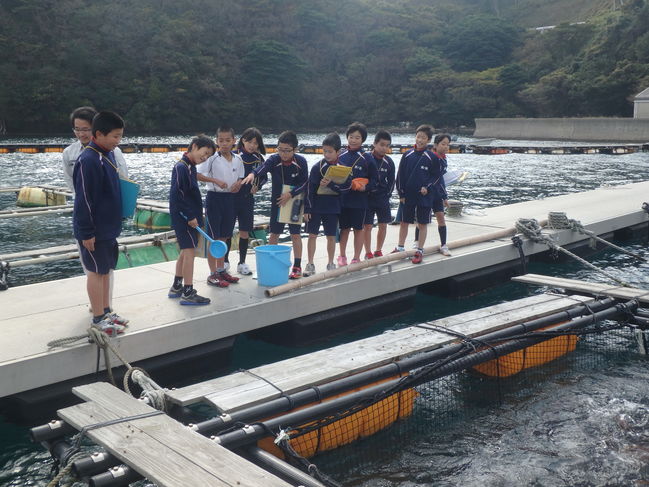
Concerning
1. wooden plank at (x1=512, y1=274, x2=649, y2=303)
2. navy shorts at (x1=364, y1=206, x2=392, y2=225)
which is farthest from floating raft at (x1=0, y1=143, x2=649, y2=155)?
wooden plank at (x1=512, y1=274, x2=649, y2=303)

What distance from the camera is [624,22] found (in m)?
61.2

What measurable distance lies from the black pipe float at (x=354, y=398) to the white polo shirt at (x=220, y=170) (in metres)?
2.80

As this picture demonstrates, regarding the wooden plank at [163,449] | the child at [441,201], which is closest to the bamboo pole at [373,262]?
the child at [441,201]

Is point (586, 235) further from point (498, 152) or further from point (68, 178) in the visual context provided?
point (498, 152)

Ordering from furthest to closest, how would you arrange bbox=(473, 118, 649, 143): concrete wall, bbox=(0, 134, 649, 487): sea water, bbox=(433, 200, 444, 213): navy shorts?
bbox=(473, 118, 649, 143): concrete wall → bbox=(433, 200, 444, 213): navy shorts → bbox=(0, 134, 649, 487): sea water

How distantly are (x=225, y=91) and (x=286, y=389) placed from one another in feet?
215

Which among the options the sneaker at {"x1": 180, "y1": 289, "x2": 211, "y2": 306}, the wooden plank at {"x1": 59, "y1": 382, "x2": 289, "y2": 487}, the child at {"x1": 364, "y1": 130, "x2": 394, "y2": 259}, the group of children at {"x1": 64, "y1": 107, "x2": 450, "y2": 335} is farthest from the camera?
the child at {"x1": 364, "y1": 130, "x2": 394, "y2": 259}

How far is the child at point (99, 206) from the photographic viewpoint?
471 cm

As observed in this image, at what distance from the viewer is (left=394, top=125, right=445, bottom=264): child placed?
7824mm

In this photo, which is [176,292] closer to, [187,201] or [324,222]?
[187,201]

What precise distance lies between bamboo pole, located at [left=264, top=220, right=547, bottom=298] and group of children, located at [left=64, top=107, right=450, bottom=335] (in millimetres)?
194

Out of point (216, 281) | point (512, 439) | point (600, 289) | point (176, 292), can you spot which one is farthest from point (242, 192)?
point (600, 289)

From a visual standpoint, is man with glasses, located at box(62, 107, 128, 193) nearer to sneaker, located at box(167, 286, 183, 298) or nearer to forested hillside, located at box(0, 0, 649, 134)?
sneaker, located at box(167, 286, 183, 298)

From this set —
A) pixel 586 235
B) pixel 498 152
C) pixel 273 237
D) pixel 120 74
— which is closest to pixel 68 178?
pixel 273 237
